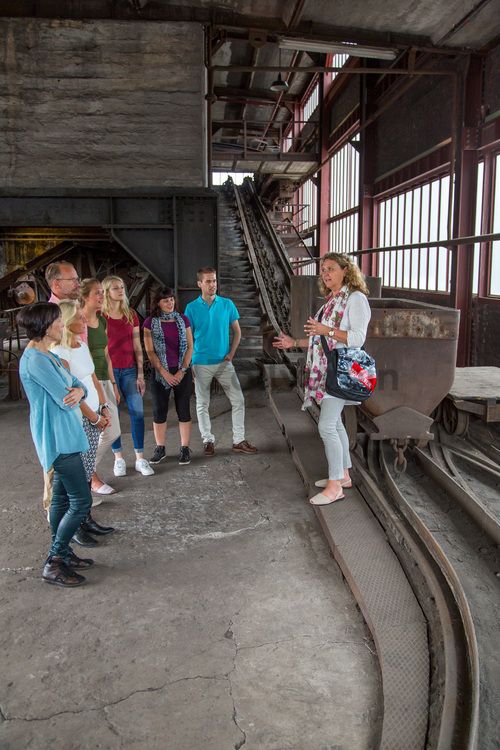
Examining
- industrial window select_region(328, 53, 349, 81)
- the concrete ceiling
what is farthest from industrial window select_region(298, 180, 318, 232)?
the concrete ceiling

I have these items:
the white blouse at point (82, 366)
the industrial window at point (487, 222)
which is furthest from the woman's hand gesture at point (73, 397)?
the industrial window at point (487, 222)

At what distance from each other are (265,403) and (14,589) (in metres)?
5.80

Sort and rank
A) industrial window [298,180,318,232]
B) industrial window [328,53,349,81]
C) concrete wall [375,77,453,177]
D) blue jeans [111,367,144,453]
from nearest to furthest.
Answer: blue jeans [111,367,144,453] < concrete wall [375,77,453,177] < industrial window [328,53,349,81] < industrial window [298,180,318,232]

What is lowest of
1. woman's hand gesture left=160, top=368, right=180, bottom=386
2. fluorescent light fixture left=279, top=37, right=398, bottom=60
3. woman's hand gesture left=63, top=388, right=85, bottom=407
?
woman's hand gesture left=160, top=368, right=180, bottom=386

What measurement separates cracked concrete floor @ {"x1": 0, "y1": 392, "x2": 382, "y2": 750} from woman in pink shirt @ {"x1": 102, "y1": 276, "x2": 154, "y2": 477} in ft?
2.58

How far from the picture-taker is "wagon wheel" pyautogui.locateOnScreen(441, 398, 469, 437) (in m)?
6.19

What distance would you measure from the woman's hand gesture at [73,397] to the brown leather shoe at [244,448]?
317 centimetres

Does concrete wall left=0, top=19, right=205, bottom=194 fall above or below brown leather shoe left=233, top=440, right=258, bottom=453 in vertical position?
above

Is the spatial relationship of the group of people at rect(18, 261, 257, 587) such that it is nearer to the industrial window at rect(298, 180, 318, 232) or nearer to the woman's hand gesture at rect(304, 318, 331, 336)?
the woman's hand gesture at rect(304, 318, 331, 336)

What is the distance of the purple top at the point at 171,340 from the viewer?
593 cm

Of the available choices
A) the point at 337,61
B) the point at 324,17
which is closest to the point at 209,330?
the point at 324,17

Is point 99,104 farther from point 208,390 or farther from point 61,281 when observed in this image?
point 61,281

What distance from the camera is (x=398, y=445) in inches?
218

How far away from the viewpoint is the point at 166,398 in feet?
20.0
